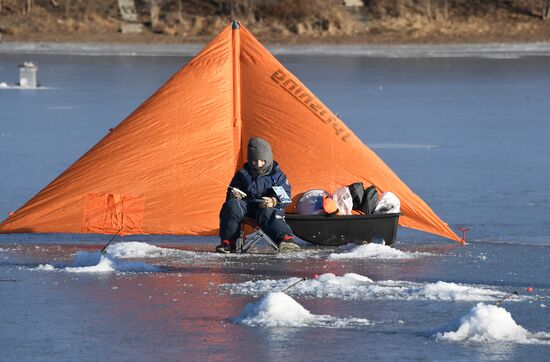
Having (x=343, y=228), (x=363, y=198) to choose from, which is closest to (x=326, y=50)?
(x=363, y=198)

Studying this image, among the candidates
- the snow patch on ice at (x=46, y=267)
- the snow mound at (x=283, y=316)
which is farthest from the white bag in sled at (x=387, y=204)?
the snow mound at (x=283, y=316)

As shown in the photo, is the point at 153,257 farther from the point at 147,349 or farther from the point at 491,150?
the point at 491,150

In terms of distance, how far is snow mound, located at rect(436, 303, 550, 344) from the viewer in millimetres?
6652

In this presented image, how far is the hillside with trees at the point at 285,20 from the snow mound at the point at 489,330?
128 feet

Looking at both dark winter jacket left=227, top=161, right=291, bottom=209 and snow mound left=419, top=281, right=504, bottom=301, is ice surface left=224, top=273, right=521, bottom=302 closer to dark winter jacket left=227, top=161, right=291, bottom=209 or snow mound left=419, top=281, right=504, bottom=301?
snow mound left=419, top=281, right=504, bottom=301

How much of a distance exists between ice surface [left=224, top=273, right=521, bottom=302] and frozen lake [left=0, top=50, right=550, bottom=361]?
12 mm

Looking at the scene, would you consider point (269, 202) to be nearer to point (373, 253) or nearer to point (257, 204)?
point (257, 204)

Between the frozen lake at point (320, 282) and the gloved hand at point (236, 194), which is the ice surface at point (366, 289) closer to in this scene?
the frozen lake at point (320, 282)

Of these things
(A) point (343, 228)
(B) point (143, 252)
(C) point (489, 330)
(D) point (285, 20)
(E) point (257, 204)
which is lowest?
(C) point (489, 330)

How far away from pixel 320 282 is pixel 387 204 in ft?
6.56

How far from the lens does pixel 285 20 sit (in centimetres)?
5188

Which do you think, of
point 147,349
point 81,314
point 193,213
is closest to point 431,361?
point 147,349

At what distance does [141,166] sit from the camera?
1036 cm

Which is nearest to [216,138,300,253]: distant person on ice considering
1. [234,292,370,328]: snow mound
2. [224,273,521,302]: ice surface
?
[224,273,521,302]: ice surface
